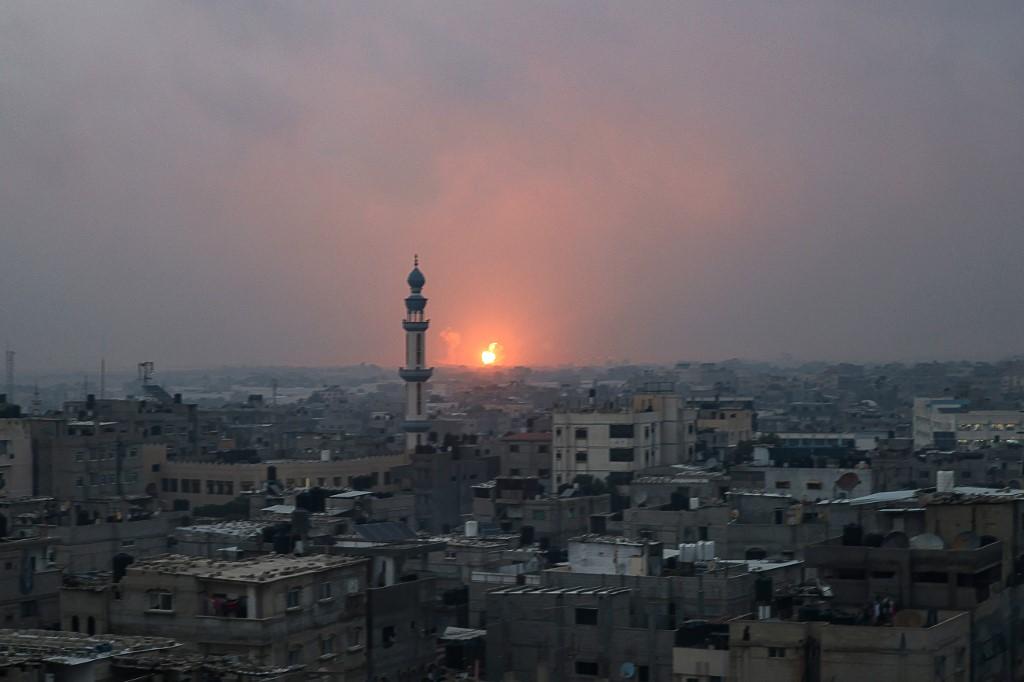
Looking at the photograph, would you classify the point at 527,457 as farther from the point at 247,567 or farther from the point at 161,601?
the point at 161,601

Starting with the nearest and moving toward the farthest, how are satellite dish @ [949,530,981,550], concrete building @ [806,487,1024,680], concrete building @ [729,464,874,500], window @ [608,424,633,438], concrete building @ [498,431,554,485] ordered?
concrete building @ [806,487,1024,680] → satellite dish @ [949,530,981,550] → concrete building @ [729,464,874,500] → window @ [608,424,633,438] → concrete building @ [498,431,554,485]

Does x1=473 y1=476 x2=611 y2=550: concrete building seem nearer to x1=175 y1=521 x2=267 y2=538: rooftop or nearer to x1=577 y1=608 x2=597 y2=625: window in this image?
x1=175 y1=521 x2=267 y2=538: rooftop

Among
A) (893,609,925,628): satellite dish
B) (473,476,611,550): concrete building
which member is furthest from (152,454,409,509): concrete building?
(893,609,925,628): satellite dish

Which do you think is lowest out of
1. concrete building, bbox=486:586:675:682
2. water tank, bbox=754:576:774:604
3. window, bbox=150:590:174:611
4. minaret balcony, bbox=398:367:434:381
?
concrete building, bbox=486:586:675:682

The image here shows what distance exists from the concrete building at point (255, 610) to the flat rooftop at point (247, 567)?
11 mm

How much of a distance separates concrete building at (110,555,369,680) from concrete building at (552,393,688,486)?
100.0 feet

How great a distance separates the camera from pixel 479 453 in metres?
56.4

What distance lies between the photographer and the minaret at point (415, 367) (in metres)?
67.4

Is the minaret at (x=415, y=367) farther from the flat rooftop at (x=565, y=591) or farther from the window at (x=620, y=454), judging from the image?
the flat rooftop at (x=565, y=591)

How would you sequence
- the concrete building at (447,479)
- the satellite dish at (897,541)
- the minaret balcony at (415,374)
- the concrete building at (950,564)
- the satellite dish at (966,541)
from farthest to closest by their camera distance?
the minaret balcony at (415,374)
the concrete building at (447,479)
the satellite dish at (966,541)
the satellite dish at (897,541)
the concrete building at (950,564)

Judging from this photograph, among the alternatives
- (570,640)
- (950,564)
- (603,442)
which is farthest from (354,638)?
(603,442)

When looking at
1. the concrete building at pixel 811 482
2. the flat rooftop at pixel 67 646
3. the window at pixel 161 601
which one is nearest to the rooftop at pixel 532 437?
the concrete building at pixel 811 482

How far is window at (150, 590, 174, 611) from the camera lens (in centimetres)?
2206

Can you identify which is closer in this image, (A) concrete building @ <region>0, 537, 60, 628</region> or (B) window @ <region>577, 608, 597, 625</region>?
(B) window @ <region>577, 608, 597, 625</region>
